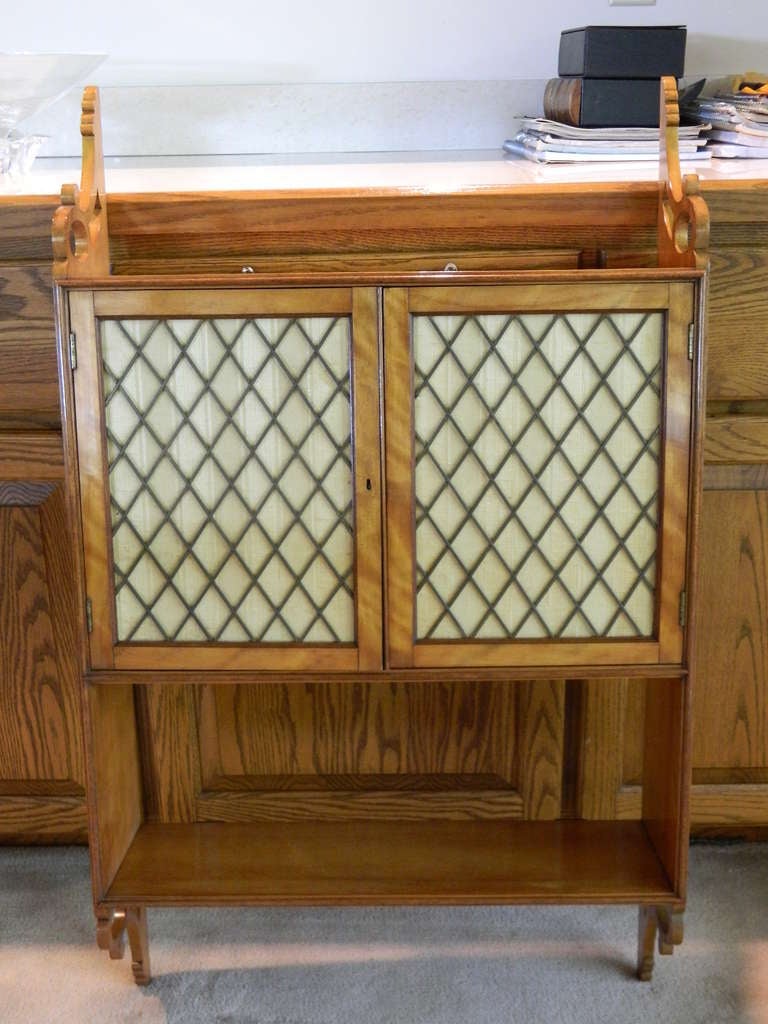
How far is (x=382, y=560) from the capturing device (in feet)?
4.98

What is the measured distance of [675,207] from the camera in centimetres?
158

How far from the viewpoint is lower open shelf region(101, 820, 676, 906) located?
1.66 meters

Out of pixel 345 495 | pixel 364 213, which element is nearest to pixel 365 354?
pixel 345 495

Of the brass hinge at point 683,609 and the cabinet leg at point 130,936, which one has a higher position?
the brass hinge at point 683,609

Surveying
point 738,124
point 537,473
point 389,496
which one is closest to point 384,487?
point 389,496

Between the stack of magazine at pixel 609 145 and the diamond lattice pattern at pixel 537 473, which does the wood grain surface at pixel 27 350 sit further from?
the stack of magazine at pixel 609 145

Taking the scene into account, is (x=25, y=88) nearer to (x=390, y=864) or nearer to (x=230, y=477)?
(x=230, y=477)

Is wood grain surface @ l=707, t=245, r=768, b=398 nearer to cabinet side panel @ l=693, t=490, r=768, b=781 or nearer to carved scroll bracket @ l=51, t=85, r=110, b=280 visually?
cabinet side panel @ l=693, t=490, r=768, b=781

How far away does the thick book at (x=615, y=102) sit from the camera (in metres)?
1.83

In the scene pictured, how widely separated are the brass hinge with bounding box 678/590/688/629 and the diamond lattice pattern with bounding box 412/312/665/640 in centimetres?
4

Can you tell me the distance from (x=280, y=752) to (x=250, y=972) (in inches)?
13.3

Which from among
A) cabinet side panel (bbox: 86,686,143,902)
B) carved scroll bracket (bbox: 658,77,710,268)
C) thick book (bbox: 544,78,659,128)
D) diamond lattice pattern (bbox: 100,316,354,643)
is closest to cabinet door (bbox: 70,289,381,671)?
diamond lattice pattern (bbox: 100,316,354,643)

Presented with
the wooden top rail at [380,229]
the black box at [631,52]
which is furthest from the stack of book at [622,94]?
the wooden top rail at [380,229]

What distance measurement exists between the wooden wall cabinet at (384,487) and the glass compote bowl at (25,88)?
297mm
